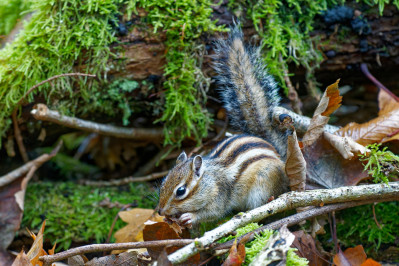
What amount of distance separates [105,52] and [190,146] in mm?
1063

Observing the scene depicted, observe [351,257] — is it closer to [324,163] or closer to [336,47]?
[324,163]

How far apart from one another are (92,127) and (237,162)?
1293 mm

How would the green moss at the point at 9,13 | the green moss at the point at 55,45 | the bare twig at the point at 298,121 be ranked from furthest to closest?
the green moss at the point at 9,13 → the green moss at the point at 55,45 → the bare twig at the point at 298,121

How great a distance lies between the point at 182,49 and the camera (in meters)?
2.81

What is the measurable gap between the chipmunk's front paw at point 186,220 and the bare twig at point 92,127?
1091 millimetres

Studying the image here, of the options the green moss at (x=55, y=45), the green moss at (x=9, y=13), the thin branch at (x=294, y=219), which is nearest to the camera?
the thin branch at (x=294, y=219)

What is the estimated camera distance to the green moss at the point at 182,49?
2742 millimetres

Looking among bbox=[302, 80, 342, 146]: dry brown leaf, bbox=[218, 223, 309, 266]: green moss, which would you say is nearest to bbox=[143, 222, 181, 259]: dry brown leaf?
bbox=[218, 223, 309, 266]: green moss

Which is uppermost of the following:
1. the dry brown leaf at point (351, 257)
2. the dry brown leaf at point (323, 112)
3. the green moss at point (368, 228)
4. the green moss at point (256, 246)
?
the dry brown leaf at point (323, 112)

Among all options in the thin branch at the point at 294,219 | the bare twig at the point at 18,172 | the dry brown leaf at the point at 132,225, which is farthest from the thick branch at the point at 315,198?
the bare twig at the point at 18,172

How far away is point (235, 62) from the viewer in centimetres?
256

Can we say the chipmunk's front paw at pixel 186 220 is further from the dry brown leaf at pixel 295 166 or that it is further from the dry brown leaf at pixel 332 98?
the dry brown leaf at pixel 332 98

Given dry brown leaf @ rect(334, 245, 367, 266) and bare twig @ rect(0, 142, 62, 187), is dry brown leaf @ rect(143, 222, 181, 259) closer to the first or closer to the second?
dry brown leaf @ rect(334, 245, 367, 266)

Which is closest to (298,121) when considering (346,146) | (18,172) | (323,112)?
(323,112)
